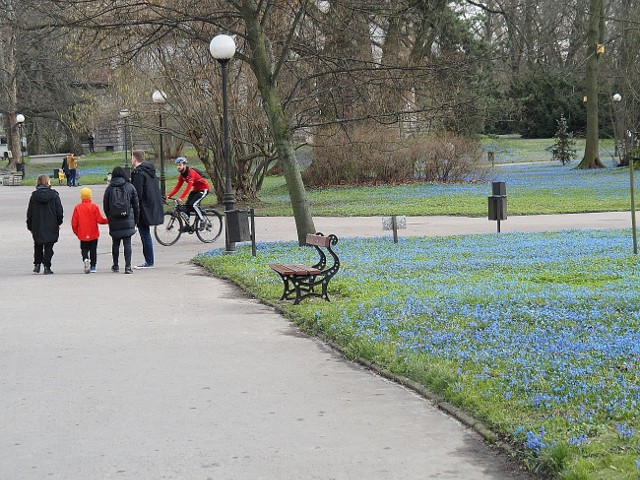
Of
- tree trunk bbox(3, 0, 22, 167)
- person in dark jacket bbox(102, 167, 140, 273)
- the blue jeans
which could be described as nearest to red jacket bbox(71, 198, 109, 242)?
person in dark jacket bbox(102, 167, 140, 273)

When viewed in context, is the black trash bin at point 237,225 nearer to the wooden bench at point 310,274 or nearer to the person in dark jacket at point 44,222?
the person in dark jacket at point 44,222

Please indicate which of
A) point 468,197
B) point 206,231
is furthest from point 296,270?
point 468,197

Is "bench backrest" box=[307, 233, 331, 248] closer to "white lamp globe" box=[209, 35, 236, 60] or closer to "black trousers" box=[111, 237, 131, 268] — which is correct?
"black trousers" box=[111, 237, 131, 268]

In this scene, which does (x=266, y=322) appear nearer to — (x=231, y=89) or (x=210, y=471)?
(x=210, y=471)

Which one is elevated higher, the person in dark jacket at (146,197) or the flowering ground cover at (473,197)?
the person in dark jacket at (146,197)

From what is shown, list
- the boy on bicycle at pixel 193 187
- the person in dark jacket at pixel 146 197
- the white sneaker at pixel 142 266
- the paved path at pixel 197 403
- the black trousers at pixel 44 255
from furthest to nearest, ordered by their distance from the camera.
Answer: the boy on bicycle at pixel 193 187 → the person in dark jacket at pixel 146 197 → the white sneaker at pixel 142 266 → the black trousers at pixel 44 255 → the paved path at pixel 197 403

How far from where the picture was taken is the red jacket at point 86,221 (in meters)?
16.6

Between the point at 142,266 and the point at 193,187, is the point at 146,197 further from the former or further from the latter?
Result: the point at 193,187

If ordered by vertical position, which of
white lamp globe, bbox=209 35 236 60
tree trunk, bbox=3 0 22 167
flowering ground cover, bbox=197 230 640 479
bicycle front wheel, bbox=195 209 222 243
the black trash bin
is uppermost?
tree trunk, bbox=3 0 22 167

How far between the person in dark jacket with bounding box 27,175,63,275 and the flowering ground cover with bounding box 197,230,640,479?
8.07ft

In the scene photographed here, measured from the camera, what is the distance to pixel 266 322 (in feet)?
37.4

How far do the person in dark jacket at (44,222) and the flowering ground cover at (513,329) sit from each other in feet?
8.07

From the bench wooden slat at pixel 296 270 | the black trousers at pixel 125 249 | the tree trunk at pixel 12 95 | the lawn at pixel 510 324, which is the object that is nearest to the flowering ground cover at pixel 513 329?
the lawn at pixel 510 324

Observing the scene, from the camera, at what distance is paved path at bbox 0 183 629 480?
19.6 feet
